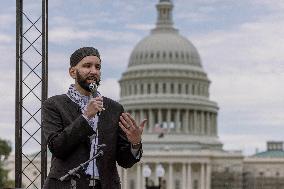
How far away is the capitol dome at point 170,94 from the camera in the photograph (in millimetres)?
138750

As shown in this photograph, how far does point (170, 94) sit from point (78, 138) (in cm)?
13427

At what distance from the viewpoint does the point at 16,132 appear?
46.4ft

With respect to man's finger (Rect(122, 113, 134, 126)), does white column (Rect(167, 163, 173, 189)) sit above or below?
above

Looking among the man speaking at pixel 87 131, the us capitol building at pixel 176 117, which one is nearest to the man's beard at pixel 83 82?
the man speaking at pixel 87 131

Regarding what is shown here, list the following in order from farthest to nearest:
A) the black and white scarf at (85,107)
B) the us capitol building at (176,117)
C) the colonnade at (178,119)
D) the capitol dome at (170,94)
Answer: the colonnade at (178,119)
the capitol dome at (170,94)
the us capitol building at (176,117)
the black and white scarf at (85,107)

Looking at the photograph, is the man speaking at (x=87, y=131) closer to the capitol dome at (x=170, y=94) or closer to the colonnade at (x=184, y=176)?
the colonnade at (x=184, y=176)

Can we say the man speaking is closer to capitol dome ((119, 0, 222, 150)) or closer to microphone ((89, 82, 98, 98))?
microphone ((89, 82, 98, 98))

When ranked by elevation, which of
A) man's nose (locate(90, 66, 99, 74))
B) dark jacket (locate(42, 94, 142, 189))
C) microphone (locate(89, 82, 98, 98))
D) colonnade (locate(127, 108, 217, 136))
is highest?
colonnade (locate(127, 108, 217, 136))

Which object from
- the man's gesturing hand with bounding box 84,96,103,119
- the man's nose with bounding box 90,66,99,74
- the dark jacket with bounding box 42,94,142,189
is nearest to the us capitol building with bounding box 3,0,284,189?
the dark jacket with bounding box 42,94,142,189

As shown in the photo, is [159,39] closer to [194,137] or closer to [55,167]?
[194,137]

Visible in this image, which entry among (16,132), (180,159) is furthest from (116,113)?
(180,159)

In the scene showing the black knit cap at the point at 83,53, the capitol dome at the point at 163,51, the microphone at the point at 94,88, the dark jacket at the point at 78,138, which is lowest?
the dark jacket at the point at 78,138

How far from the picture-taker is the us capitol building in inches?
5320

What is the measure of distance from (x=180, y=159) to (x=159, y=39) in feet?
57.1
